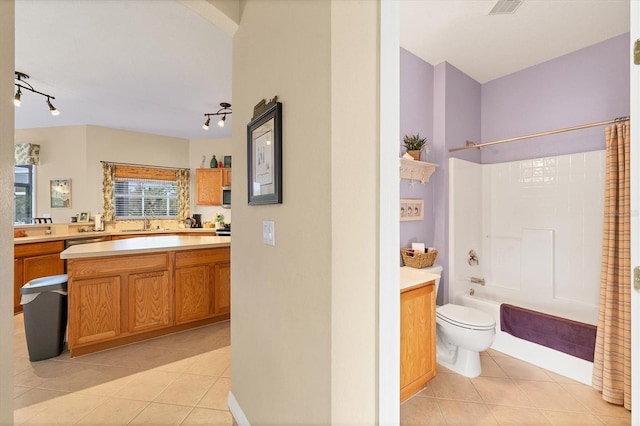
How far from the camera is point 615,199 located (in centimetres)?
197

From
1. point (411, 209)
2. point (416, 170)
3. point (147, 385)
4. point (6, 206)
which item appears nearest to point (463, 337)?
point (411, 209)

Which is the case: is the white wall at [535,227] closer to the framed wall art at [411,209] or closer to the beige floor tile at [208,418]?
the framed wall art at [411,209]

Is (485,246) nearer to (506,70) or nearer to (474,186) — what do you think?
(474,186)

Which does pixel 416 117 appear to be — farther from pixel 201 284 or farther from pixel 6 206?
pixel 6 206

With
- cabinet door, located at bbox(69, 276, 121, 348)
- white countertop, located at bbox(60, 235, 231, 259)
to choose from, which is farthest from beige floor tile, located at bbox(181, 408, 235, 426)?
white countertop, located at bbox(60, 235, 231, 259)

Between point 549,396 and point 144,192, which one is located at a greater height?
point 144,192

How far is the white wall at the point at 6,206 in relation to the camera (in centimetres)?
106

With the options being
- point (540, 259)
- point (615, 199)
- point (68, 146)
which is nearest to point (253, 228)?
point (615, 199)

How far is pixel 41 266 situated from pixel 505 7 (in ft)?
19.1

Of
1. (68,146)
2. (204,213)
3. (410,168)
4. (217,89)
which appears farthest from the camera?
(204,213)

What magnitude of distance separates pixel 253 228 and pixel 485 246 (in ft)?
9.50

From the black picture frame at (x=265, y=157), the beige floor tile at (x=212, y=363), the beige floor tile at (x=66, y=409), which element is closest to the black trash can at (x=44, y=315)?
the beige floor tile at (x=66, y=409)

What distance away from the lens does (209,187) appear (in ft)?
18.1

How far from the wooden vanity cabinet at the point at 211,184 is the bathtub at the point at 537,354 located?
4442mm
